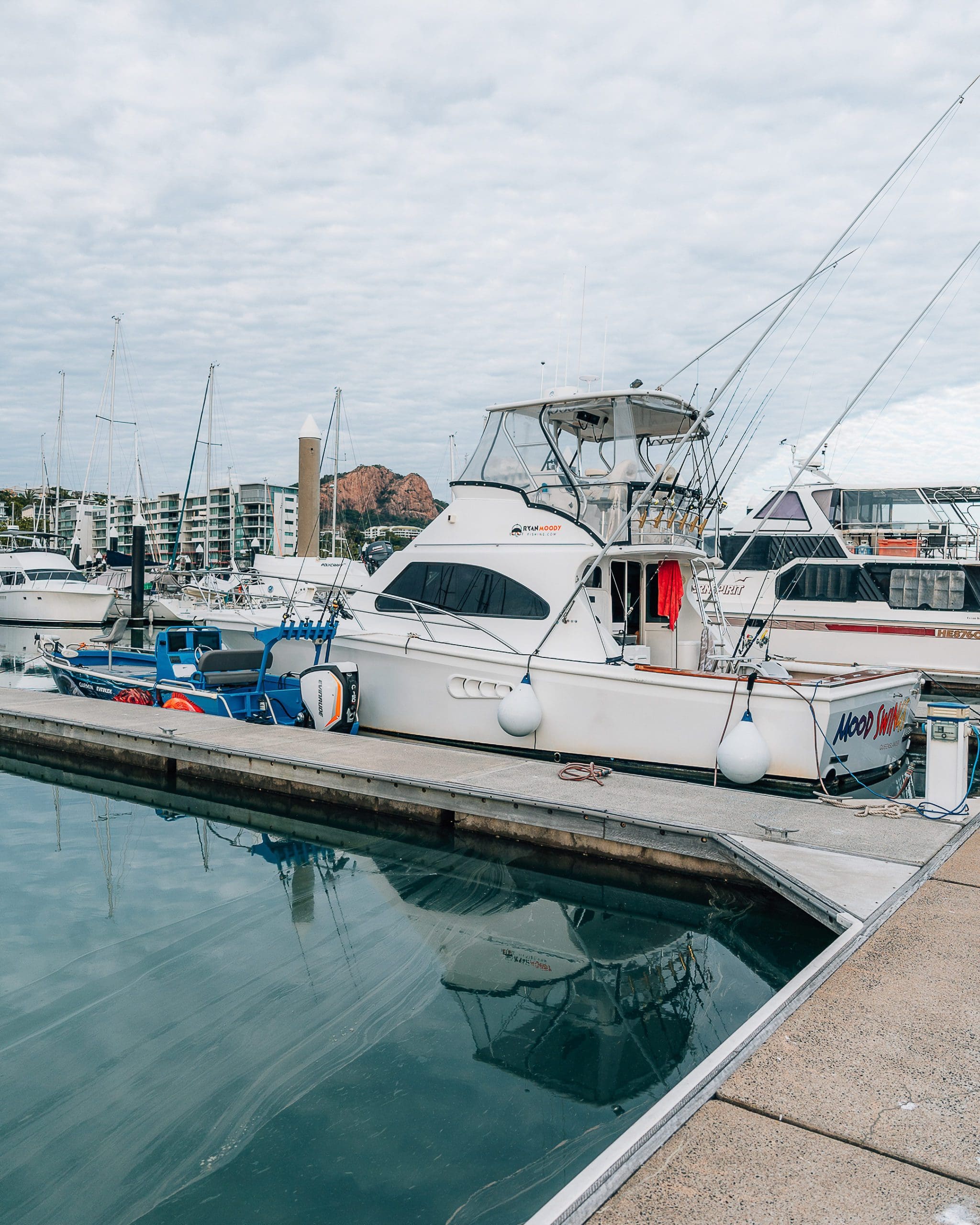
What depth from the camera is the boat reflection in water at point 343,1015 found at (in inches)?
125

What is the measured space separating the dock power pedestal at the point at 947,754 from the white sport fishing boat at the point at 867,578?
27.9ft

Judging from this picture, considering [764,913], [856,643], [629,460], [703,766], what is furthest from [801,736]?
[856,643]

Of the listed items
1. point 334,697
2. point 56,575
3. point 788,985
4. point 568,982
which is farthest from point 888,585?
point 56,575

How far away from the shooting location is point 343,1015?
4371 mm

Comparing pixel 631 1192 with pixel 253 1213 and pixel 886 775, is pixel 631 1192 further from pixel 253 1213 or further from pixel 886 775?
pixel 886 775

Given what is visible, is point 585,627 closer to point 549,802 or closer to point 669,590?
point 669,590

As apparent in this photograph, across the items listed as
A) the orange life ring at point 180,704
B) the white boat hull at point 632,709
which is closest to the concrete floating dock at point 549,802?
the white boat hull at point 632,709

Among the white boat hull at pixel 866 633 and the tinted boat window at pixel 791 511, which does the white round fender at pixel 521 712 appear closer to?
the white boat hull at pixel 866 633

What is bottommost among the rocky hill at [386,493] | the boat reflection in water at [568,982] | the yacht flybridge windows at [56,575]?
the boat reflection in water at [568,982]

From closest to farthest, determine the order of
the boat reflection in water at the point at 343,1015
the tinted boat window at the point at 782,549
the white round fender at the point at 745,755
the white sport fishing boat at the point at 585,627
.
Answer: the boat reflection in water at the point at 343,1015 < the white round fender at the point at 745,755 < the white sport fishing boat at the point at 585,627 < the tinted boat window at the point at 782,549

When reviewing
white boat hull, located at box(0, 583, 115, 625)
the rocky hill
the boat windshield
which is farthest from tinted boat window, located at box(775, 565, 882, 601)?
the rocky hill

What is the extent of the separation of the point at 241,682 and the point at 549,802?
5.54 m

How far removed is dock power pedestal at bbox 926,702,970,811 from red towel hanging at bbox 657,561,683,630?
376cm

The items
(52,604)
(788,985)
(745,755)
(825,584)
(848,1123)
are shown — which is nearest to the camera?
(848,1123)
